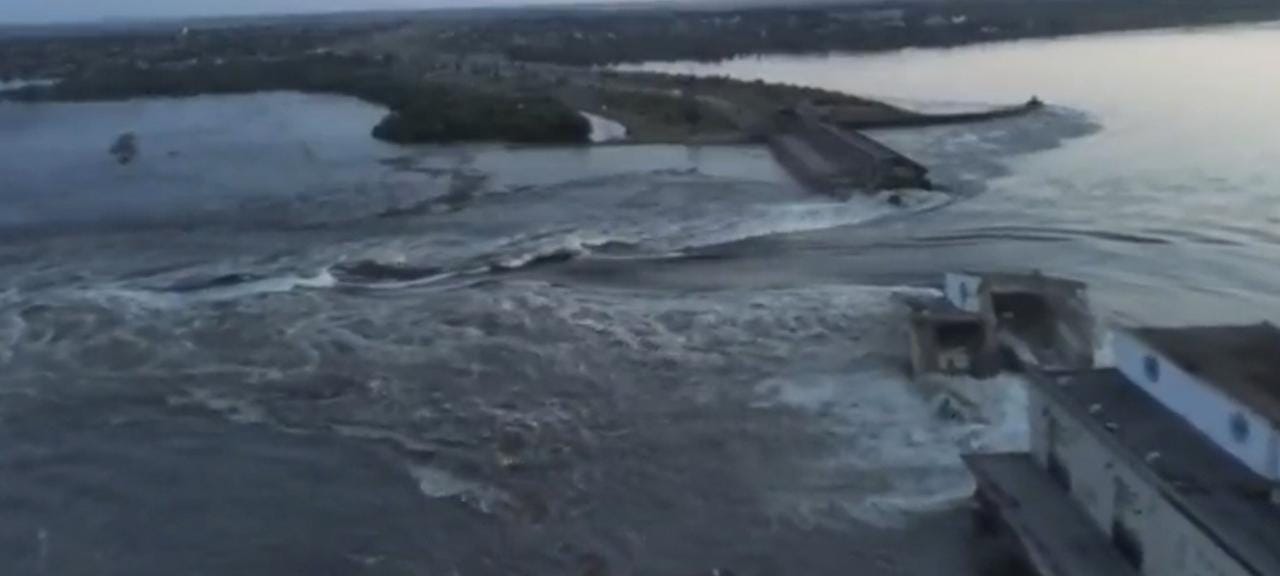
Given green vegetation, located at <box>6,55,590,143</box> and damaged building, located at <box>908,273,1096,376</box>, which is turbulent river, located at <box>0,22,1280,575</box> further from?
green vegetation, located at <box>6,55,590,143</box>

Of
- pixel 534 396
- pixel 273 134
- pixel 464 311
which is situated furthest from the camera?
pixel 273 134

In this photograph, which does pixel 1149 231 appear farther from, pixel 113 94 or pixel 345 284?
pixel 113 94

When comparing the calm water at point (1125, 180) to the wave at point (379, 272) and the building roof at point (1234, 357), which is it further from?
the building roof at point (1234, 357)

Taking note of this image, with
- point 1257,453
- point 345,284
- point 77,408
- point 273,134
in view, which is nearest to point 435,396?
point 77,408

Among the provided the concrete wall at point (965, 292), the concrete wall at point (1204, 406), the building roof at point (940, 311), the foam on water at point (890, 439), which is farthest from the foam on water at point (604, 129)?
the concrete wall at point (1204, 406)

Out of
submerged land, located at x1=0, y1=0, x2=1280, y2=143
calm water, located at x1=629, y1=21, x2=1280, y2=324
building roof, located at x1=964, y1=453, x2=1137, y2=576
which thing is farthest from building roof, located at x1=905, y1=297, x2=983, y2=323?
submerged land, located at x1=0, y1=0, x2=1280, y2=143

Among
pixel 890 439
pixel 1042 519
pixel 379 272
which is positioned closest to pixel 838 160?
pixel 379 272
